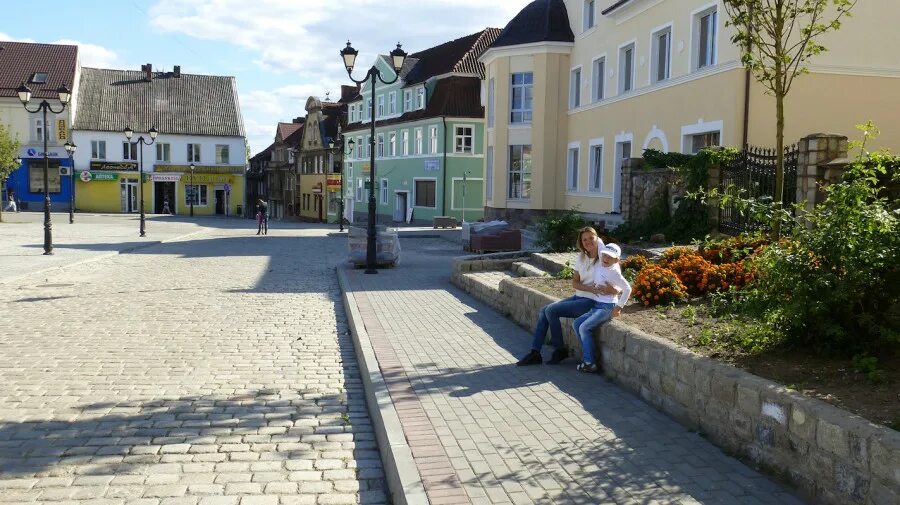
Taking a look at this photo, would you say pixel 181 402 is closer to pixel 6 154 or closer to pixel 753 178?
pixel 753 178

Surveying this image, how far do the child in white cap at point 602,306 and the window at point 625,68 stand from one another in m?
18.6

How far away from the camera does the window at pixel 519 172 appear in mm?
31844

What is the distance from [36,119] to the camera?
59.0 m

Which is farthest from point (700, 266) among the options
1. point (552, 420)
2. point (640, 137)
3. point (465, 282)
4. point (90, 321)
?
point (640, 137)

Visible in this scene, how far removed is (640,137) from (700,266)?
50.8ft

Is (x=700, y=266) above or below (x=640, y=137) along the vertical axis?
below

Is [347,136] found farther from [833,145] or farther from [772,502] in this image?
[772,502]

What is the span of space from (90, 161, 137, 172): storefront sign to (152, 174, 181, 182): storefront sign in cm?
167

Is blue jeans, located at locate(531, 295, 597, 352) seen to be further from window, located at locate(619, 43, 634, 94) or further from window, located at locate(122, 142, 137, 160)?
window, located at locate(122, 142, 137, 160)

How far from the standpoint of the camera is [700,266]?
29.7 feet

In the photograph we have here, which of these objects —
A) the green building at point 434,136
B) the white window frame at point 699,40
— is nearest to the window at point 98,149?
the green building at point 434,136

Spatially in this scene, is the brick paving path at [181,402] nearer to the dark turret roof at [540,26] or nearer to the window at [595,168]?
the window at [595,168]

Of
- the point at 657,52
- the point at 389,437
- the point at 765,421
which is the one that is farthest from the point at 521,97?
the point at 765,421

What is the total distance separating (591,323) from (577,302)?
480mm
